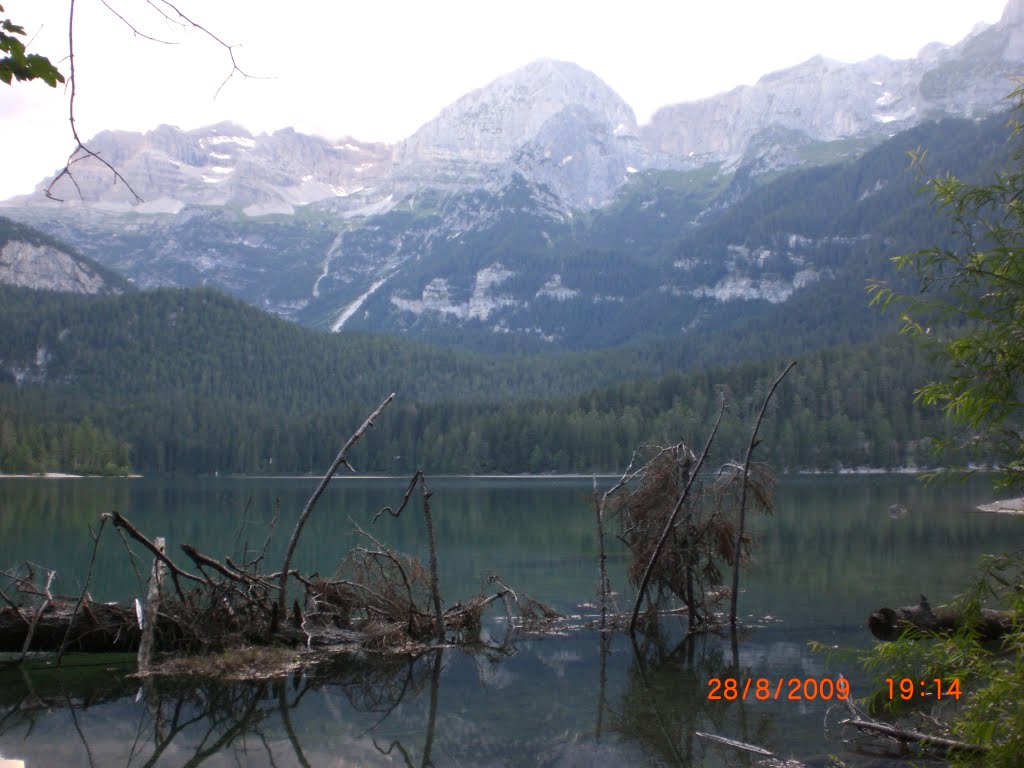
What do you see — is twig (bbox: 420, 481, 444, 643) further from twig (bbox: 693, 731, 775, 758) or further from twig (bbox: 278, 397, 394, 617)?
twig (bbox: 693, 731, 775, 758)

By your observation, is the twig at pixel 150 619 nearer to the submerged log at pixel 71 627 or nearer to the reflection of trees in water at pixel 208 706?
the reflection of trees in water at pixel 208 706

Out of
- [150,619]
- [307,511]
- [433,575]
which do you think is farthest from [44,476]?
[307,511]

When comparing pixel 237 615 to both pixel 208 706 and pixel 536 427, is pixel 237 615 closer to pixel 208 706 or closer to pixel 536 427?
pixel 208 706

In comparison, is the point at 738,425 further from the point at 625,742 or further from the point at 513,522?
the point at 625,742

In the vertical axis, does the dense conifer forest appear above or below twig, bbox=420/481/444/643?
above

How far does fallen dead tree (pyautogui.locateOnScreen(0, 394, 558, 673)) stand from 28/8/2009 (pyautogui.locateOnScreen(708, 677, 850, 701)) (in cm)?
722

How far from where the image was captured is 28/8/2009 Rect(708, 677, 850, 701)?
16703 millimetres

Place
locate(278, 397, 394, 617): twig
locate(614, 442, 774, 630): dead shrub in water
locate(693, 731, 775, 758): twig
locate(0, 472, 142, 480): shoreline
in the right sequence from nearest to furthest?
locate(693, 731, 775, 758): twig, locate(278, 397, 394, 617): twig, locate(614, 442, 774, 630): dead shrub in water, locate(0, 472, 142, 480): shoreline

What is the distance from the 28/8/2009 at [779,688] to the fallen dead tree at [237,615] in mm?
7217

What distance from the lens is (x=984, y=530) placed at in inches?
1815

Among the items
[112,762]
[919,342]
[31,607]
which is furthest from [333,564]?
[919,342]

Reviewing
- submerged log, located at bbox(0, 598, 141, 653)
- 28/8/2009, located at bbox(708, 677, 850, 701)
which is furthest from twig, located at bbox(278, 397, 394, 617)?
28/8/2009, located at bbox(708, 677, 850, 701)

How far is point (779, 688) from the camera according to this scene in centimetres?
1730

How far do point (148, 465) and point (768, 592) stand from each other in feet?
551
